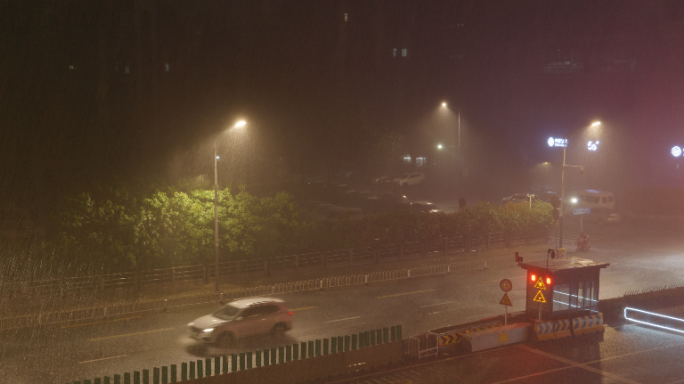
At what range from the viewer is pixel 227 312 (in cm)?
1970

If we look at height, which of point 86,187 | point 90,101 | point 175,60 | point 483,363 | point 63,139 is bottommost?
point 483,363

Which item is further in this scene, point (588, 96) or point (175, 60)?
point (588, 96)

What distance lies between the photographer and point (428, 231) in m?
36.3

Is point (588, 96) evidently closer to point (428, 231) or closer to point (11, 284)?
point (428, 231)

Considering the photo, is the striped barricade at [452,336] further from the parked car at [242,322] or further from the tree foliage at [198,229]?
the tree foliage at [198,229]

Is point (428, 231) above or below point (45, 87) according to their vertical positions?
below

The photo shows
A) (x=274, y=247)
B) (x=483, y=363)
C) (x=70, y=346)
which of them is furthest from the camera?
(x=274, y=247)

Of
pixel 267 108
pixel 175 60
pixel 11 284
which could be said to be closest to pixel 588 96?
pixel 267 108

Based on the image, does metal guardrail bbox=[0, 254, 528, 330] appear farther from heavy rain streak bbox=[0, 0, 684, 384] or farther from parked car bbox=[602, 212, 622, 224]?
parked car bbox=[602, 212, 622, 224]

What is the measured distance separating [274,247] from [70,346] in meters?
12.8

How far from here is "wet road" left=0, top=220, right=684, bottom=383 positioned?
17172mm

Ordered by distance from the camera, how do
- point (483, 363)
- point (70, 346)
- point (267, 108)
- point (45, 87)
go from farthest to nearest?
point (267, 108) < point (45, 87) < point (70, 346) < point (483, 363)

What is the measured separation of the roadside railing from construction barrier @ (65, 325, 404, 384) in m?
10.1

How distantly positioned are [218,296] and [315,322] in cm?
518
